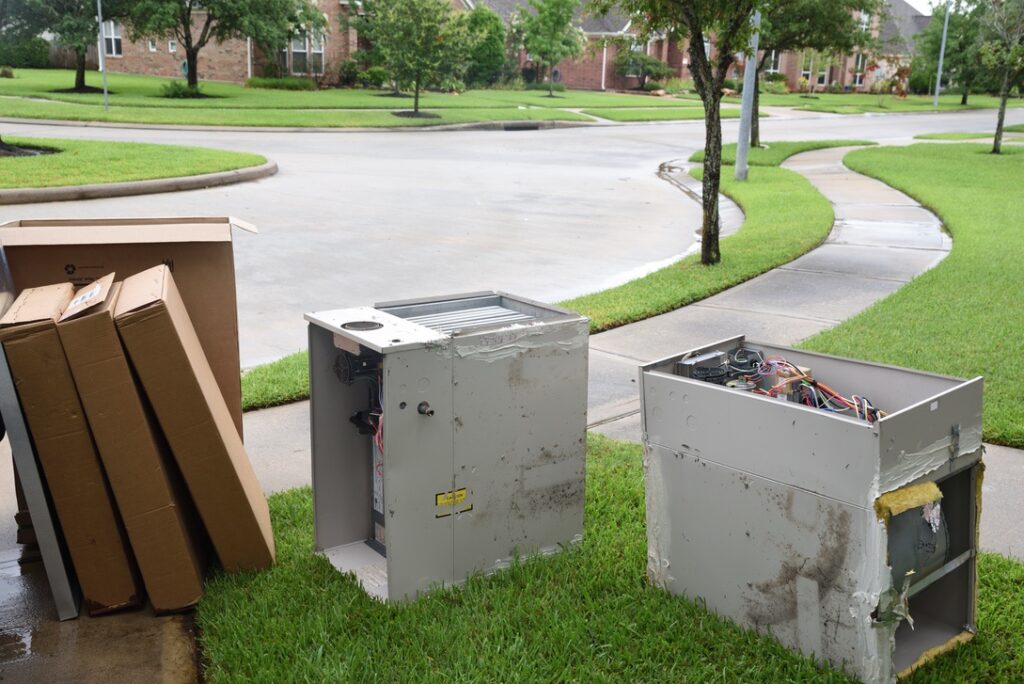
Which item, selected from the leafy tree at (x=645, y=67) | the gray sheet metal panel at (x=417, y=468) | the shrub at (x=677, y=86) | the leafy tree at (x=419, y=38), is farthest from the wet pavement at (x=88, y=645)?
the shrub at (x=677, y=86)

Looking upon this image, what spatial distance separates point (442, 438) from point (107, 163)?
14.6 m

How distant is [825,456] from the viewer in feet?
9.53

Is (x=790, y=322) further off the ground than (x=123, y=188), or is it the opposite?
(x=123, y=188)

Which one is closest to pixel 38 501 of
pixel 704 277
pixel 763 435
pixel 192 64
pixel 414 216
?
pixel 763 435

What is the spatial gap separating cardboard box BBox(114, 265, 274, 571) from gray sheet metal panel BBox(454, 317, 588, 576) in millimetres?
832

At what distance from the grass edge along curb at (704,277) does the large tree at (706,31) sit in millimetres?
706

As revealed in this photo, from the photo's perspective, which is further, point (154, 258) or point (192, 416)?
point (154, 258)

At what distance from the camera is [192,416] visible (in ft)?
11.7

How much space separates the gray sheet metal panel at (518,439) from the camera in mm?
3561

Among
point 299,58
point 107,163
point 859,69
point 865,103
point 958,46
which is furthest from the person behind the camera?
point 859,69

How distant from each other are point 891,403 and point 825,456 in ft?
2.35

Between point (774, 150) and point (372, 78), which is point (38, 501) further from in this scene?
point (372, 78)

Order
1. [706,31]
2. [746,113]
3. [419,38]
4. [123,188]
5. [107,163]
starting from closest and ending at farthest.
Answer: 1. [706,31]
2. [123,188]
3. [107,163]
4. [746,113]
5. [419,38]

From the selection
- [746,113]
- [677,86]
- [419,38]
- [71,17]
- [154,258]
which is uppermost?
[71,17]
